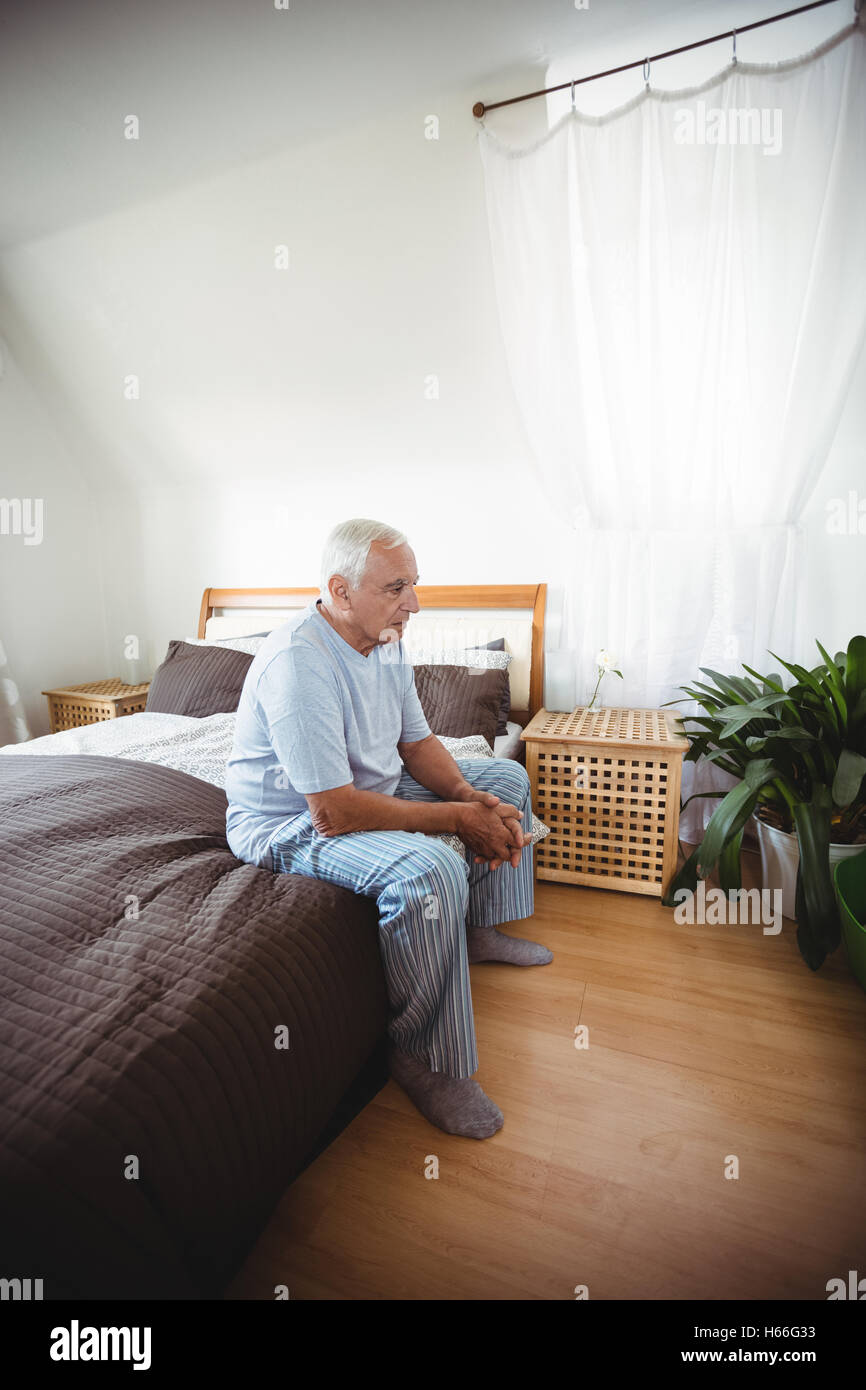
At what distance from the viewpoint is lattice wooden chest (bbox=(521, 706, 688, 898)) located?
2.06m

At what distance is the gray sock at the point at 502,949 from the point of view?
71.1 inches

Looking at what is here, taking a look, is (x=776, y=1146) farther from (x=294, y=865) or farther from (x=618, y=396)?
(x=618, y=396)

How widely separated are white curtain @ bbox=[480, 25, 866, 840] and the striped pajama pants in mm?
1439

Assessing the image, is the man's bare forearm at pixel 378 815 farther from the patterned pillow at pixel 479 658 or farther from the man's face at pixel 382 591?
the patterned pillow at pixel 479 658

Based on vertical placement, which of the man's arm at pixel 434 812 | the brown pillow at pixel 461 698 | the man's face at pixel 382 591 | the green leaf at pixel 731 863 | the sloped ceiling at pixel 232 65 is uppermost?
the sloped ceiling at pixel 232 65

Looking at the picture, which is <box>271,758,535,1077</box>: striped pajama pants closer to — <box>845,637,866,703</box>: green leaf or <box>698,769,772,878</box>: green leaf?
<box>698,769,772,878</box>: green leaf

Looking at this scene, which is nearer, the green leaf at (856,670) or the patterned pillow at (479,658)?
the green leaf at (856,670)

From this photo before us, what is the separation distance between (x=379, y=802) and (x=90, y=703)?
246 cm

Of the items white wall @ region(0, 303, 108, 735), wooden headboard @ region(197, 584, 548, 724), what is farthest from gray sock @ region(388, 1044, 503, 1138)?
white wall @ region(0, 303, 108, 735)

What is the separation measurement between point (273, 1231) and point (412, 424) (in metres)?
2.67

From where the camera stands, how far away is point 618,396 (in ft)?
7.09

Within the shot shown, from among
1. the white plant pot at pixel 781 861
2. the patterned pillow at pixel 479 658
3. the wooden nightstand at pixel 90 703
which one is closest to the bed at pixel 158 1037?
the patterned pillow at pixel 479 658

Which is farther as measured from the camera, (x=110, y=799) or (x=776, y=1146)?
(x=110, y=799)
